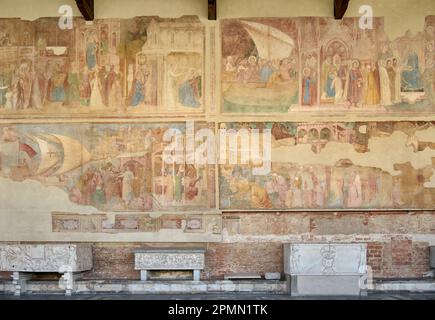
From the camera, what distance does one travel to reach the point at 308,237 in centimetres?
1248

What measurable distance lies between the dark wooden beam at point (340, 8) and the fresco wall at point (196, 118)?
0.20m

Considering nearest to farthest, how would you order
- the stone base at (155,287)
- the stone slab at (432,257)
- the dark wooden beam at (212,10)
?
the stone base at (155,287) < the stone slab at (432,257) < the dark wooden beam at (212,10)

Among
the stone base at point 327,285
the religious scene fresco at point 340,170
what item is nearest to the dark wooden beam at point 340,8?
the religious scene fresco at point 340,170

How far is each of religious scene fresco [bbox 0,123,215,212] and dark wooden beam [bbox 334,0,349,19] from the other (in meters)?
3.48

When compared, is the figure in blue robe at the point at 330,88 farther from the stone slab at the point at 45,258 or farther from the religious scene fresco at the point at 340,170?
the stone slab at the point at 45,258

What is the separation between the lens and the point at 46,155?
12.7 meters

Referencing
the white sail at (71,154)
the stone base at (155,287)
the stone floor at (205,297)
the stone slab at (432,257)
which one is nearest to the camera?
the stone floor at (205,297)

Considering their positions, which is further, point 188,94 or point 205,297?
point 188,94

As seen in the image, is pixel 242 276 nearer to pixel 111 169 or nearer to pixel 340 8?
pixel 111 169

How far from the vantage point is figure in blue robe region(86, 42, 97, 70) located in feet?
41.8

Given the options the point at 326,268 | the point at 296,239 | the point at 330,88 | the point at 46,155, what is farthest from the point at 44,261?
the point at 330,88

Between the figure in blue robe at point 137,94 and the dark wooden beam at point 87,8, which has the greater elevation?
the dark wooden beam at point 87,8

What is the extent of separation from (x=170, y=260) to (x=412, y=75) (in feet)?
19.9

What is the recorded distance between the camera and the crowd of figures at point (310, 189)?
41.2ft
